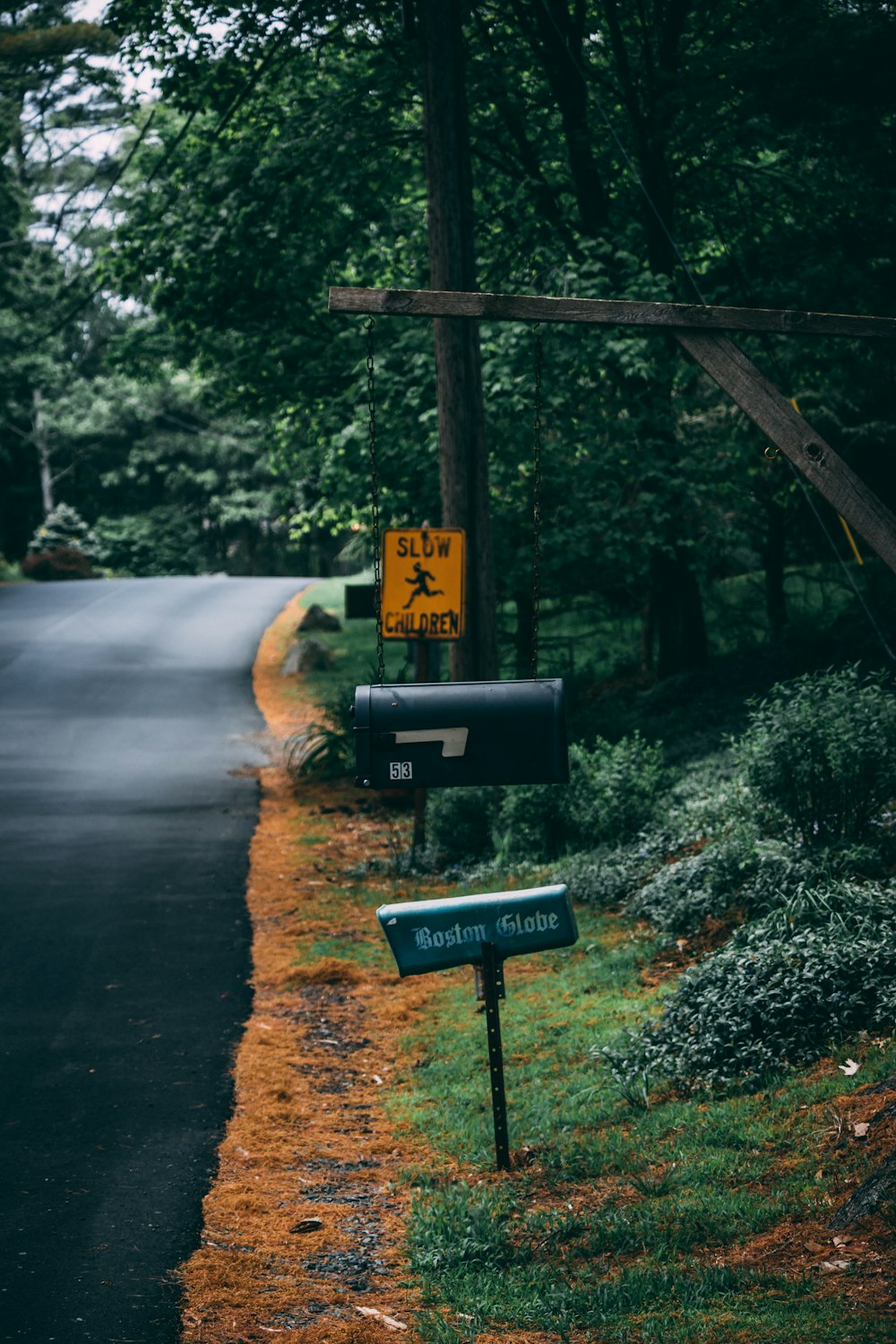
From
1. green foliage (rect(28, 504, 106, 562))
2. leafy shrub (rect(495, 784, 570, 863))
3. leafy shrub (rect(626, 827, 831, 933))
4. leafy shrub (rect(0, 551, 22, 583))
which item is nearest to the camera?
leafy shrub (rect(626, 827, 831, 933))

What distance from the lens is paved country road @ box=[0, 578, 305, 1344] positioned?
17.6 feet

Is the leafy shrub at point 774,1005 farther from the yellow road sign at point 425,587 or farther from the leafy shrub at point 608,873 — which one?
the yellow road sign at point 425,587

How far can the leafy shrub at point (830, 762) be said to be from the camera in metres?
8.81

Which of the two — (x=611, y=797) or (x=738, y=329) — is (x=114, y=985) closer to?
(x=611, y=797)

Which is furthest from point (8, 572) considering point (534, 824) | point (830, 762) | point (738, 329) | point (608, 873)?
point (738, 329)

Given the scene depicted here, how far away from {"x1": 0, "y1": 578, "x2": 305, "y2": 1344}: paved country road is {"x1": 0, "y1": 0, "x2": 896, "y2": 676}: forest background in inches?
177

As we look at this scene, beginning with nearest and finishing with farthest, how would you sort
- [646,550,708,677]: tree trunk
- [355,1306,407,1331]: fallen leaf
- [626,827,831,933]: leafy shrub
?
1. [355,1306,407,1331]: fallen leaf
2. [626,827,831,933]: leafy shrub
3. [646,550,708,677]: tree trunk

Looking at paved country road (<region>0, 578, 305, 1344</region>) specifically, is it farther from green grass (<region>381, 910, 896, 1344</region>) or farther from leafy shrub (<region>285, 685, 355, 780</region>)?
green grass (<region>381, 910, 896, 1344</region>)

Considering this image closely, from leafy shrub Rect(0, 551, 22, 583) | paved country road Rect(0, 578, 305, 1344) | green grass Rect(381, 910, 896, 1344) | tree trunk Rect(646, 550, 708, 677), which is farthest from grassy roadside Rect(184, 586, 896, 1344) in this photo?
leafy shrub Rect(0, 551, 22, 583)

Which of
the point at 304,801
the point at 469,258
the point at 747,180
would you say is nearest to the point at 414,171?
the point at 747,180

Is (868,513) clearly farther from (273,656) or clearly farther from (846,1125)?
(273,656)

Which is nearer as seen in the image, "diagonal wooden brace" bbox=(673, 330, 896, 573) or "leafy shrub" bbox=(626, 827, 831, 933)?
"diagonal wooden brace" bbox=(673, 330, 896, 573)

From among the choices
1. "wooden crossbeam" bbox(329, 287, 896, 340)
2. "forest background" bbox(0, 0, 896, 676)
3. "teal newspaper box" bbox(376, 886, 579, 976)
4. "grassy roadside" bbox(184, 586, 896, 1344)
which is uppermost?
"forest background" bbox(0, 0, 896, 676)

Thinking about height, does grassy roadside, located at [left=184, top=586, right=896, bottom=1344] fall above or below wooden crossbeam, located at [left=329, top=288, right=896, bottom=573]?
below
